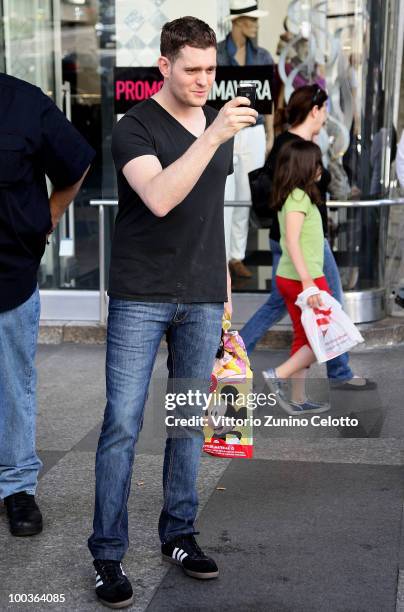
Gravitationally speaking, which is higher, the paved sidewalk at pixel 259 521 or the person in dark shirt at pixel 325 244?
the person in dark shirt at pixel 325 244

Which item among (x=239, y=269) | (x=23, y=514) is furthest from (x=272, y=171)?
(x=23, y=514)

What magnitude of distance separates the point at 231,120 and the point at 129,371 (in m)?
0.95

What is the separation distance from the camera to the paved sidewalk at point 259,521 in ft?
12.7

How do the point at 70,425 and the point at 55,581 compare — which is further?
the point at 70,425

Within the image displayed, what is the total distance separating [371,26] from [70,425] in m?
3.79

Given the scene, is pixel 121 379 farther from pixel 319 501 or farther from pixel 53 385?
pixel 53 385

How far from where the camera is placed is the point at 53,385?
6.96 m

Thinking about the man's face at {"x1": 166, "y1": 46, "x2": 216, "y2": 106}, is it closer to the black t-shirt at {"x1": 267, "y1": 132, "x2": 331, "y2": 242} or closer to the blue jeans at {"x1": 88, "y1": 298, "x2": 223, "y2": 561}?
the blue jeans at {"x1": 88, "y1": 298, "x2": 223, "y2": 561}

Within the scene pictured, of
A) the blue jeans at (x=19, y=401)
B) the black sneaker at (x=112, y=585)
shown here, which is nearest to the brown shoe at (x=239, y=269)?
the blue jeans at (x=19, y=401)

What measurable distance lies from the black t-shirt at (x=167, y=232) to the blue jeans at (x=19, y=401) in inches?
31.2

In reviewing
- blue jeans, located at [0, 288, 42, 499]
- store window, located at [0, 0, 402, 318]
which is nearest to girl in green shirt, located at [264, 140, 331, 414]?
blue jeans, located at [0, 288, 42, 499]

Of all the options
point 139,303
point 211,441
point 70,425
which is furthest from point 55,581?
point 70,425

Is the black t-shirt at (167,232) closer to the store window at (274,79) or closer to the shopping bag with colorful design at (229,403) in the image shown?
the shopping bag with colorful design at (229,403)

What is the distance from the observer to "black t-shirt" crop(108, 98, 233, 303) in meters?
3.62
